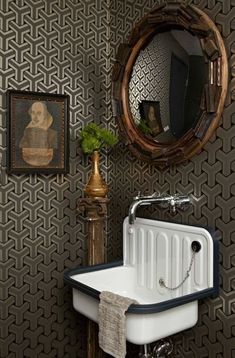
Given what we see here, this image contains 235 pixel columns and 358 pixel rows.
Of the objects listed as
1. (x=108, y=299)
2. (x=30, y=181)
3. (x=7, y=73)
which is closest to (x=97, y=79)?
(x=7, y=73)

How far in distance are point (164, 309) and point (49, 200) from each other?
96cm

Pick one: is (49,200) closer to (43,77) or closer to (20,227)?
(20,227)

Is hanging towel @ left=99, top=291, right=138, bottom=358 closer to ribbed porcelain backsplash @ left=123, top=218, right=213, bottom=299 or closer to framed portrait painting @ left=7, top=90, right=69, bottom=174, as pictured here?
ribbed porcelain backsplash @ left=123, top=218, right=213, bottom=299

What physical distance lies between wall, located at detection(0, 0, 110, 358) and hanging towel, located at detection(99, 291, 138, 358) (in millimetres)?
625

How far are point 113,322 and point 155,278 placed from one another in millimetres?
424

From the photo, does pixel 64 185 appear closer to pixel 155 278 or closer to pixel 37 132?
pixel 37 132

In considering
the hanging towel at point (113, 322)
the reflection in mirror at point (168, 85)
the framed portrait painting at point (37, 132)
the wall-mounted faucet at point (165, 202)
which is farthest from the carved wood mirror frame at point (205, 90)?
the hanging towel at point (113, 322)

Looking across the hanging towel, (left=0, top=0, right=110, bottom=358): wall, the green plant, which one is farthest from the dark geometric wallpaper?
the hanging towel

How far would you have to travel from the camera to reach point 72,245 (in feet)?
7.39

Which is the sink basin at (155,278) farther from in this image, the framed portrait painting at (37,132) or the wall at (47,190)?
the framed portrait painting at (37,132)

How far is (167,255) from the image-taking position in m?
1.86

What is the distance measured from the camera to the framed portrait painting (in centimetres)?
202

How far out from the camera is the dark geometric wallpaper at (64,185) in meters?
1.84

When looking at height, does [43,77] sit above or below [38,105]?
above
